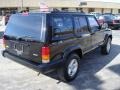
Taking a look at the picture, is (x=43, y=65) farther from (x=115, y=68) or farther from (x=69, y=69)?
(x=115, y=68)

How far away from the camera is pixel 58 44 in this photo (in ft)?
18.1

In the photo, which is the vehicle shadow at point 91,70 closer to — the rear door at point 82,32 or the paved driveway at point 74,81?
the paved driveway at point 74,81

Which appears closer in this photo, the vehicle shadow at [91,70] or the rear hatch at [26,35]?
the rear hatch at [26,35]

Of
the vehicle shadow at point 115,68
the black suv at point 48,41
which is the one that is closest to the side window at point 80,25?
the black suv at point 48,41

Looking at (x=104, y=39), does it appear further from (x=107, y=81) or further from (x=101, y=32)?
(x=107, y=81)

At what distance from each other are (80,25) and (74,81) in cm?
168

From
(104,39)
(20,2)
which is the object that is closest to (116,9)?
(20,2)

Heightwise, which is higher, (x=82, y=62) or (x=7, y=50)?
(x=7, y=50)

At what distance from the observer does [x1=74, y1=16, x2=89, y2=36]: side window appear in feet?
21.1

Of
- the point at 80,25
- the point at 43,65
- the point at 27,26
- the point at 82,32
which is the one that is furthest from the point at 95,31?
the point at 43,65

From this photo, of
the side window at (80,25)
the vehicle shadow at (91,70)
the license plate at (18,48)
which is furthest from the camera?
the side window at (80,25)

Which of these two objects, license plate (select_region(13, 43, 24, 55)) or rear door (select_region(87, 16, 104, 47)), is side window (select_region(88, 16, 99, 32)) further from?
license plate (select_region(13, 43, 24, 55))

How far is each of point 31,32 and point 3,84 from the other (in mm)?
1650

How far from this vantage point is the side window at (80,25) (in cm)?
643
